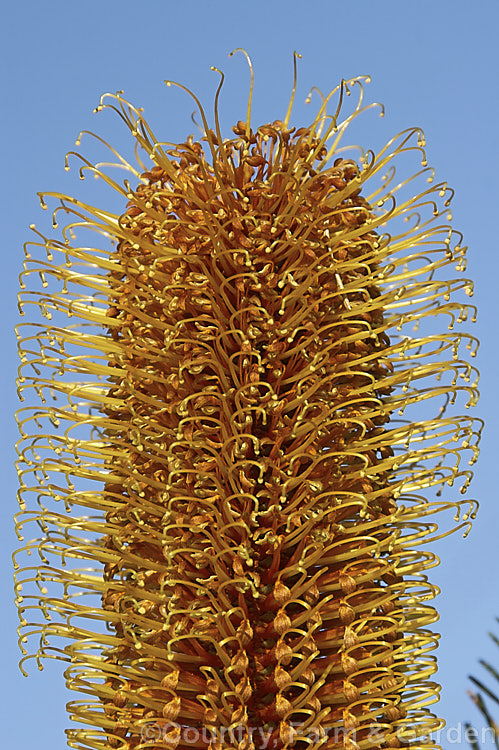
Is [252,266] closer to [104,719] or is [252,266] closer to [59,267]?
[59,267]

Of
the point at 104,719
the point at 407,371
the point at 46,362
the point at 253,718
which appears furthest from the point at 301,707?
the point at 46,362

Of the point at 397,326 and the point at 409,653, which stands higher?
the point at 397,326

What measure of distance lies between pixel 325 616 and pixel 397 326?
0.99 metres

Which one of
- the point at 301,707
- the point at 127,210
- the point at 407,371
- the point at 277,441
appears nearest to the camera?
the point at 301,707

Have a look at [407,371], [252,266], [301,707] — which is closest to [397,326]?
[407,371]

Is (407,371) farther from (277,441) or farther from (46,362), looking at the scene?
(46,362)

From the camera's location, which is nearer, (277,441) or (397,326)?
(277,441)

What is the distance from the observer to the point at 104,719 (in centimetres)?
283

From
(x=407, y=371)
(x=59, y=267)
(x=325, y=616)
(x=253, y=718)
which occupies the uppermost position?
(x=59, y=267)

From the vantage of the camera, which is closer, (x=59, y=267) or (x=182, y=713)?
(x=182, y=713)

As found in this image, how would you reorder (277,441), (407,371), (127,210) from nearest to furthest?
(277,441), (407,371), (127,210)

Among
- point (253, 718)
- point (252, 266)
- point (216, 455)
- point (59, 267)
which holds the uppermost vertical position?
point (59, 267)

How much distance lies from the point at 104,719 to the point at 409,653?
3.08ft

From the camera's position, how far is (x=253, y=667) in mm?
2547
